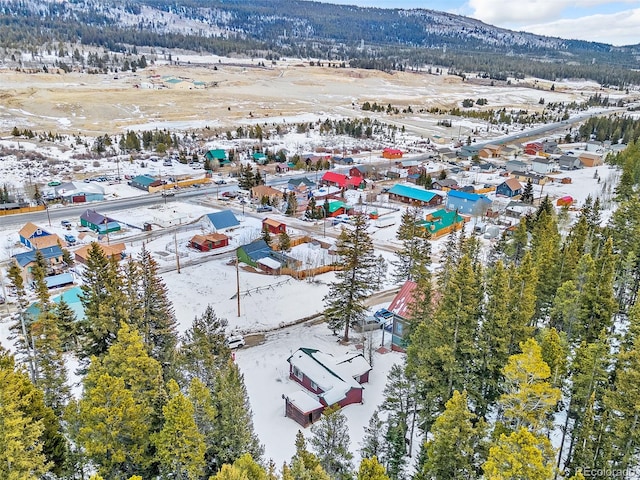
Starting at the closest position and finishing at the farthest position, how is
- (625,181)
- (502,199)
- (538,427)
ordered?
(538,427), (625,181), (502,199)

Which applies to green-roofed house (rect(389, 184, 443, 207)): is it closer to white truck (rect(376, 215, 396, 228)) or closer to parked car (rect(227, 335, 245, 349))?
white truck (rect(376, 215, 396, 228))

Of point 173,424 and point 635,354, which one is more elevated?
point 635,354

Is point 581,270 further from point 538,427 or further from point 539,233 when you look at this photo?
point 538,427

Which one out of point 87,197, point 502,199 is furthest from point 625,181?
point 87,197

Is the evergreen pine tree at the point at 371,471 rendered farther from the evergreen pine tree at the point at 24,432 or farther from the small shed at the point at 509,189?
the small shed at the point at 509,189

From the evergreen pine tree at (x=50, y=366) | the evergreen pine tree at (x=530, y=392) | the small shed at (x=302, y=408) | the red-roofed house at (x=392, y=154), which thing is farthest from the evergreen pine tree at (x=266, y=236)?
the red-roofed house at (x=392, y=154)

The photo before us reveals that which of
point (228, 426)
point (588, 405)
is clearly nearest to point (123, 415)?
point (228, 426)

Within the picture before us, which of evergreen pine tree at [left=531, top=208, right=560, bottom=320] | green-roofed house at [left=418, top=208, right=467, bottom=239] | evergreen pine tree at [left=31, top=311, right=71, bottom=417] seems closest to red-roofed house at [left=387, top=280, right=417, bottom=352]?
evergreen pine tree at [left=531, top=208, right=560, bottom=320]
